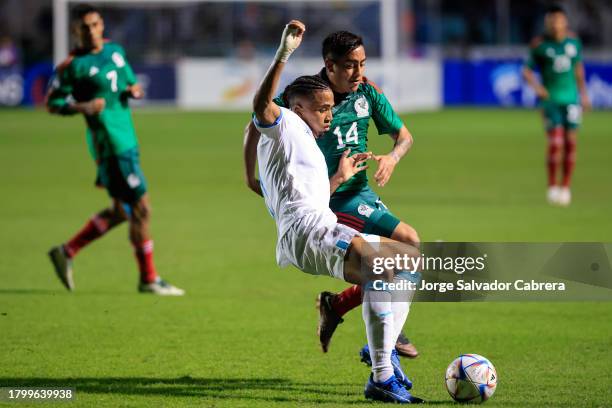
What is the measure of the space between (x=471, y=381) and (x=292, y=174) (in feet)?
4.70

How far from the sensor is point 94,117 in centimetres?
986

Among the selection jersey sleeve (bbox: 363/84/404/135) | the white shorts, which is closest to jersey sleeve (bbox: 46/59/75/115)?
jersey sleeve (bbox: 363/84/404/135)

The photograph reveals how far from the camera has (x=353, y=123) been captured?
289 inches

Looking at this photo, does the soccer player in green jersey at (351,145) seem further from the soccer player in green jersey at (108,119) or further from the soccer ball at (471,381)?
the soccer player in green jersey at (108,119)

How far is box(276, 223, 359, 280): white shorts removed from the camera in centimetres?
579

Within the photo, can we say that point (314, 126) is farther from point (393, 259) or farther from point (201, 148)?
point (201, 148)

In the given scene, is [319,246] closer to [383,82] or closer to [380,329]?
[380,329]

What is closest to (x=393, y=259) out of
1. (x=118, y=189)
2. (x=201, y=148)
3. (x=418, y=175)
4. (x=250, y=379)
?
(x=250, y=379)

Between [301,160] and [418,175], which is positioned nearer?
[301,160]

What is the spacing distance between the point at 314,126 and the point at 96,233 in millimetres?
4439

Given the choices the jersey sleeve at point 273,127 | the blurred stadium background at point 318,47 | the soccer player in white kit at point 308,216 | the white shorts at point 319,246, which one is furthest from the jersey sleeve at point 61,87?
the blurred stadium background at point 318,47

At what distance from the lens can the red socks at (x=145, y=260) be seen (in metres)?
9.83

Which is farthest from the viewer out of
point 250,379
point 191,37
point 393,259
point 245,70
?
point 191,37

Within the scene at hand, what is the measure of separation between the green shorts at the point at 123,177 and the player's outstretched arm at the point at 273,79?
13.3ft
